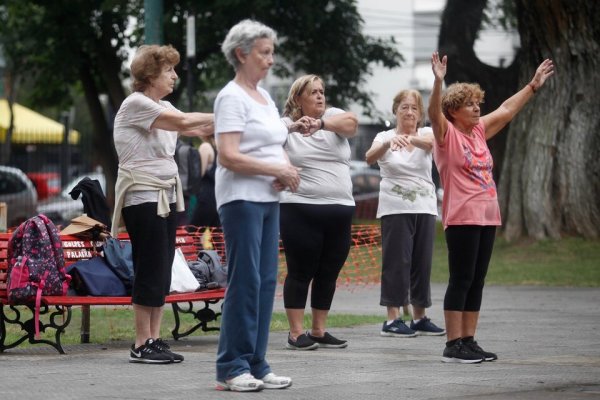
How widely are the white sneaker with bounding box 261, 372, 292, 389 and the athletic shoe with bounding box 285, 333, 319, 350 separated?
2.13 m

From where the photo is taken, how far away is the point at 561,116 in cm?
2064

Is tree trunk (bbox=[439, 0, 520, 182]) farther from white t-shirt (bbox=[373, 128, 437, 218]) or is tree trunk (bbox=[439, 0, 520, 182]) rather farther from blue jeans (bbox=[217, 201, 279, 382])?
blue jeans (bbox=[217, 201, 279, 382])

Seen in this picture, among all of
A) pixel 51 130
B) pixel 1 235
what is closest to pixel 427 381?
pixel 1 235

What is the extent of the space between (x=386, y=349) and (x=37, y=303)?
233cm

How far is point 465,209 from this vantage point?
834 cm

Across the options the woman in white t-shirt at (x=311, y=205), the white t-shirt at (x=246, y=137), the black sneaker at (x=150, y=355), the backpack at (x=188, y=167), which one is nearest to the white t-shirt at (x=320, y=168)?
the woman in white t-shirt at (x=311, y=205)

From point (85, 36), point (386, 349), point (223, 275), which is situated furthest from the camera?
point (85, 36)

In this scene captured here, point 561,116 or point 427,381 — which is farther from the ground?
point 561,116

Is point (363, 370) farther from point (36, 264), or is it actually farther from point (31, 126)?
point (31, 126)

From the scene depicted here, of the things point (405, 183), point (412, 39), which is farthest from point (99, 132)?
point (412, 39)

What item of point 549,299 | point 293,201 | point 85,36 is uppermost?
point 85,36

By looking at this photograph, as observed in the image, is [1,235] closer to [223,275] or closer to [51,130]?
[223,275]

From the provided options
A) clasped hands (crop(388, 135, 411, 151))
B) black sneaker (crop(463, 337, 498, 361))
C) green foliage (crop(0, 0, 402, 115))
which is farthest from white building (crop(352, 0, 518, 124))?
black sneaker (crop(463, 337, 498, 361))

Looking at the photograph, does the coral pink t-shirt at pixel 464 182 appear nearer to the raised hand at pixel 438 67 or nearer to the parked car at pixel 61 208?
the raised hand at pixel 438 67
